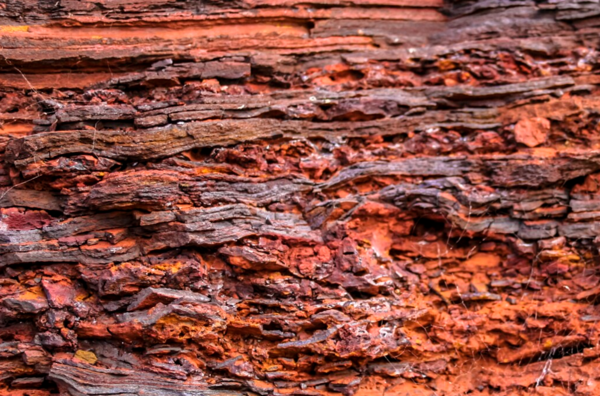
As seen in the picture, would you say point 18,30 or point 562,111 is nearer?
point 18,30

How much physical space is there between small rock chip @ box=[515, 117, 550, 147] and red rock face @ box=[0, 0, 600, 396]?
29 millimetres

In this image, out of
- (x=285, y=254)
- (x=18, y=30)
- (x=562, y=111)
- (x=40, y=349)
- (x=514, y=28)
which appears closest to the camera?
(x=40, y=349)

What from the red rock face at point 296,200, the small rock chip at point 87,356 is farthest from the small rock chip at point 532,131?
the small rock chip at point 87,356

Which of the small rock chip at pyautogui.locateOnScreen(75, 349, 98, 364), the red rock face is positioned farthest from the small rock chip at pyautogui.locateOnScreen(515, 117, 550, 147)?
the small rock chip at pyautogui.locateOnScreen(75, 349, 98, 364)

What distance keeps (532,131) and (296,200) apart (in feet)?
10.6

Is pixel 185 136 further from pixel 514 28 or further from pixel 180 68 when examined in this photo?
pixel 514 28

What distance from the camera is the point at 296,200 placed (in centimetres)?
619

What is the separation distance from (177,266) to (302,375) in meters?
1.77

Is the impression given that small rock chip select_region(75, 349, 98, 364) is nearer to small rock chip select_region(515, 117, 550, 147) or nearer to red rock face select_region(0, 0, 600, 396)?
red rock face select_region(0, 0, 600, 396)

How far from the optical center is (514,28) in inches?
295

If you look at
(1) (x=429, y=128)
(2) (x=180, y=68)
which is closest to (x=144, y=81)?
(2) (x=180, y=68)

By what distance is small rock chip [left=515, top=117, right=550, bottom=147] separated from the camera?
6.69 meters

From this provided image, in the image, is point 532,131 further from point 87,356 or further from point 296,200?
point 87,356

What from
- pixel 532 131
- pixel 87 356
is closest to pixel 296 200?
pixel 87 356
